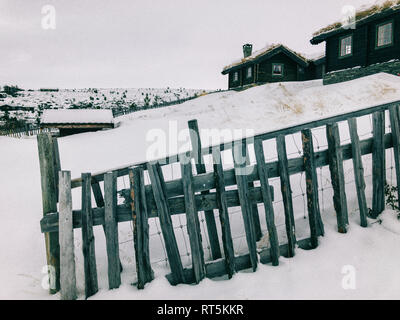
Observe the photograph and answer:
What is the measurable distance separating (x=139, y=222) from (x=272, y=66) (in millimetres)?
27389

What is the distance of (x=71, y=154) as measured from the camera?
1142cm

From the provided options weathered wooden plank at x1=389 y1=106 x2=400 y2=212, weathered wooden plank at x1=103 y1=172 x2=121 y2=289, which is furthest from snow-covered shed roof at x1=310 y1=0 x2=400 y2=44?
weathered wooden plank at x1=103 y1=172 x2=121 y2=289

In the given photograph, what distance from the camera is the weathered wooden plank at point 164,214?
2.82 m

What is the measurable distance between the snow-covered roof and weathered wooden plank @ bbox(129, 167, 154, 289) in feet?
49.5

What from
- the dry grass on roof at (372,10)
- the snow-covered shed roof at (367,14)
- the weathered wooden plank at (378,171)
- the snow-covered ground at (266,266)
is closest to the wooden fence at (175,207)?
the snow-covered ground at (266,266)

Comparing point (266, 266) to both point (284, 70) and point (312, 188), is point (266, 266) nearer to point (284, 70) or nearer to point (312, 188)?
point (312, 188)

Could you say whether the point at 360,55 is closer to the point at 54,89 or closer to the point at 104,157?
the point at 104,157

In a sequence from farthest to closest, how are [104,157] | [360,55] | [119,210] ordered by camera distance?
[360,55] → [104,157] → [119,210]

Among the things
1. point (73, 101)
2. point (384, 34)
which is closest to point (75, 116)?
point (384, 34)

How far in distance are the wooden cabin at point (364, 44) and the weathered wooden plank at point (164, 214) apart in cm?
1705

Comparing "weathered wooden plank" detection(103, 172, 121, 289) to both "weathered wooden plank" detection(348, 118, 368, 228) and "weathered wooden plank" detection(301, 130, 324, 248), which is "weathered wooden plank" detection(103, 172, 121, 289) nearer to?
"weathered wooden plank" detection(301, 130, 324, 248)

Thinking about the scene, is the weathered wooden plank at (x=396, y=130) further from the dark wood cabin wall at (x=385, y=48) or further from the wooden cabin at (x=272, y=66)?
the wooden cabin at (x=272, y=66)
